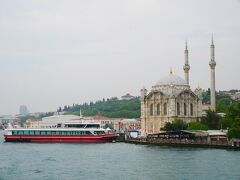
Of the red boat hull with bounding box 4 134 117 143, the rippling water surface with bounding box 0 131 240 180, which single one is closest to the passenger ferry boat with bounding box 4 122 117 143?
the red boat hull with bounding box 4 134 117 143

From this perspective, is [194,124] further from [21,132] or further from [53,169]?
[53,169]

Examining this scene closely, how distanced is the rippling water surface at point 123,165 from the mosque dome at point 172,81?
33.7 meters

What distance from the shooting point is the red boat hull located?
77062 mm

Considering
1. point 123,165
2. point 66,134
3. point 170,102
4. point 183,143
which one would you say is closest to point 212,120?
point 170,102

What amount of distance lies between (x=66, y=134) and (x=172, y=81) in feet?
62.3

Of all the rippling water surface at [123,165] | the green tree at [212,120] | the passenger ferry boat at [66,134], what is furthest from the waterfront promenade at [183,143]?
the green tree at [212,120]

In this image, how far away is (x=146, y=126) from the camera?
89000mm

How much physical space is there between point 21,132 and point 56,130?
17.8 ft

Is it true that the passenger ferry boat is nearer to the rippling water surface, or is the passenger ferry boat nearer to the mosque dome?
the mosque dome

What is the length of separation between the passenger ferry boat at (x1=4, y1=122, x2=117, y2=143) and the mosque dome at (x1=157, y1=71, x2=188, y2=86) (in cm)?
1312

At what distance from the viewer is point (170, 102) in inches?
3334

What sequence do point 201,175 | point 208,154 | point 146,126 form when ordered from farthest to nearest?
point 146,126 < point 208,154 < point 201,175

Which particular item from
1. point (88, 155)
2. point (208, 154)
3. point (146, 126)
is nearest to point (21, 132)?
point (146, 126)

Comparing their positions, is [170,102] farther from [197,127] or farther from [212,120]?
[197,127]
